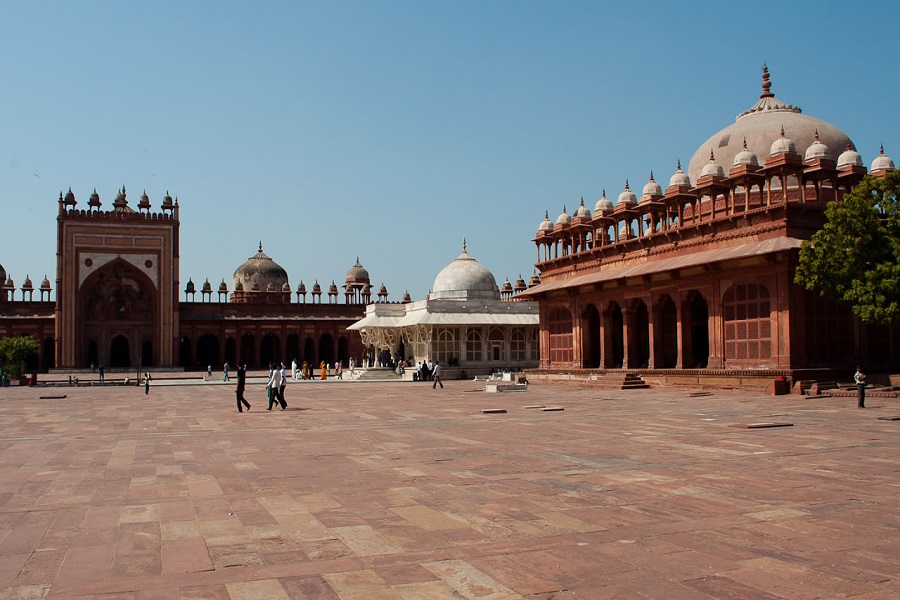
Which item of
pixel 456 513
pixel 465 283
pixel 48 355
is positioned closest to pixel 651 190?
pixel 465 283

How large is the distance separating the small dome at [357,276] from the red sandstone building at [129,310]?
634 cm

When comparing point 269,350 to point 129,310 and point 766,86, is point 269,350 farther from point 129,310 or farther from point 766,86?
point 766,86

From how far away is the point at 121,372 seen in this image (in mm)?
55719

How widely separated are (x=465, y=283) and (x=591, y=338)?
15.4m

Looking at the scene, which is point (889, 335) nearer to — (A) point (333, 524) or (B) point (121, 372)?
(A) point (333, 524)

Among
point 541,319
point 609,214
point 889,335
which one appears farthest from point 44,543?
point 541,319

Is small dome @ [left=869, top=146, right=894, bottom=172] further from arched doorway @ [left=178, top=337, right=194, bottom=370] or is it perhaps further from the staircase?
arched doorway @ [left=178, top=337, right=194, bottom=370]

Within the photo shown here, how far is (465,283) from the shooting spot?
172ft

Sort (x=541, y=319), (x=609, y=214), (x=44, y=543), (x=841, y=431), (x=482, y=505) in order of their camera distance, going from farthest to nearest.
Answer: (x=541, y=319)
(x=609, y=214)
(x=841, y=431)
(x=482, y=505)
(x=44, y=543)

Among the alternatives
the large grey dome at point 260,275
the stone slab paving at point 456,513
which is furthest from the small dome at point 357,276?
the stone slab paving at point 456,513

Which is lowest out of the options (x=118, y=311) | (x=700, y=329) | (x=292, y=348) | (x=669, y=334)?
(x=292, y=348)

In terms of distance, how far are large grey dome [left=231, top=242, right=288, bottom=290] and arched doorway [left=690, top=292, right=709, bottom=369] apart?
43130 millimetres

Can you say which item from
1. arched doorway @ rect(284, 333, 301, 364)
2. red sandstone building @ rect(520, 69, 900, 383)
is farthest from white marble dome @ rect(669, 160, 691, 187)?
arched doorway @ rect(284, 333, 301, 364)

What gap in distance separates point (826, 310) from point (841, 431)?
14.3m
